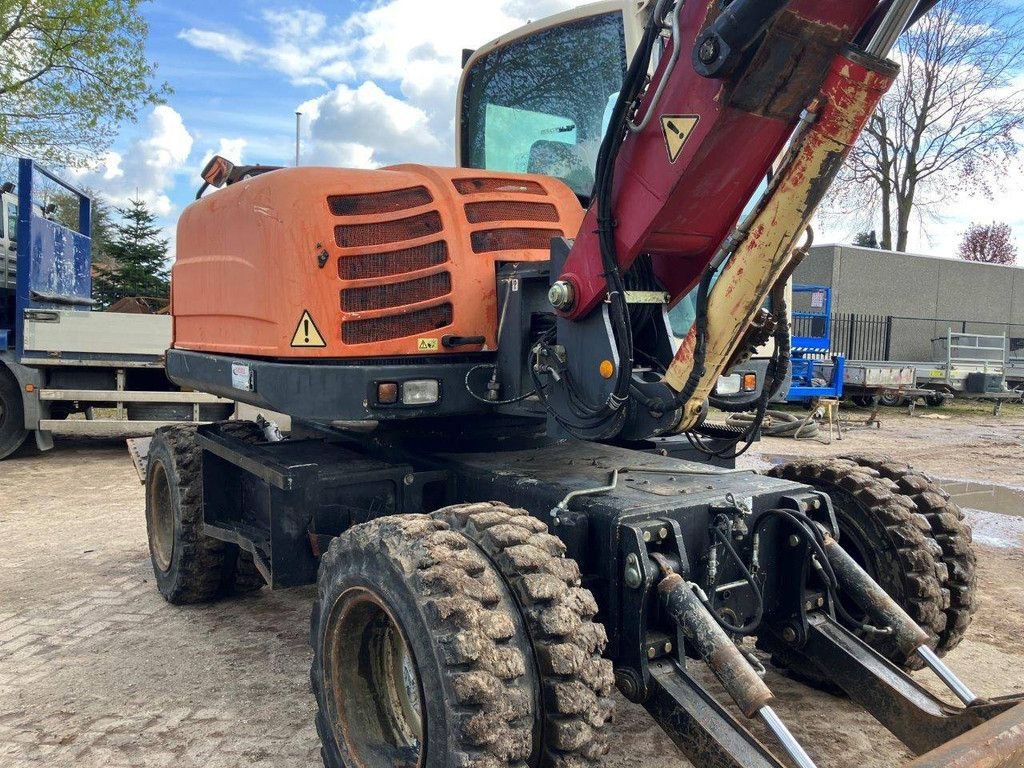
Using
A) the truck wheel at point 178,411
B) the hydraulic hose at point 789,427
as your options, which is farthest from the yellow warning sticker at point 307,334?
the hydraulic hose at point 789,427

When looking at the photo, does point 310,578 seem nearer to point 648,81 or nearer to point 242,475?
point 242,475

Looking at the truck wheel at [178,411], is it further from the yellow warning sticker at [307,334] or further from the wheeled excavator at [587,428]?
the yellow warning sticker at [307,334]

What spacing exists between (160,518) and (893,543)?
14.0ft

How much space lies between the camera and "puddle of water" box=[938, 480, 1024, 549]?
7051 mm

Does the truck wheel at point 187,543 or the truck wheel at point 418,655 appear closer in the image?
the truck wheel at point 418,655

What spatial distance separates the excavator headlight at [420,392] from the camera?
3494mm

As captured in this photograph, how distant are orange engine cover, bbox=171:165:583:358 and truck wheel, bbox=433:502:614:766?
1.14 metres

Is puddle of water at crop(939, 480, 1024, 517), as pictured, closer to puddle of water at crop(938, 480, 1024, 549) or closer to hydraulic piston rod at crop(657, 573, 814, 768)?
puddle of water at crop(938, 480, 1024, 549)

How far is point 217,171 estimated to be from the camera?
4.63m

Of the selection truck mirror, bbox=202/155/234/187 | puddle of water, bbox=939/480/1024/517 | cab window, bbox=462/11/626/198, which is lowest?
puddle of water, bbox=939/480/1024/517

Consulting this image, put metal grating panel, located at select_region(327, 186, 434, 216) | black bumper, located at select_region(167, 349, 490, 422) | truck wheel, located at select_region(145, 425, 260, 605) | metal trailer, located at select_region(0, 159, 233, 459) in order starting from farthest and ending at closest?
metal trailer, located at select_region(0, 159, 233, 459)
truck wheel, located at select_region(145, 425, 260, 605)
metal grating panel, located at select_region(327, 186, 434, 216)
black bumper, located at select_region(167, 349, 490, 422)

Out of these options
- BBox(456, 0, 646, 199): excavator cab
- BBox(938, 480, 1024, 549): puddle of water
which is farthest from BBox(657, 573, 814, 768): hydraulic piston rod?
BBox(938, 480, 1024, 549): puddle of water

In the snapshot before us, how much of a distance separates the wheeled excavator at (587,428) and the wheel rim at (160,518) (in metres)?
1.06

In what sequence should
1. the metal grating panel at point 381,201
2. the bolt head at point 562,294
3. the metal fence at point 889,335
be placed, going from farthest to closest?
the metal fence at point 889,335
the metal grating panel at point 381,201
the bolt head at point 562,294
